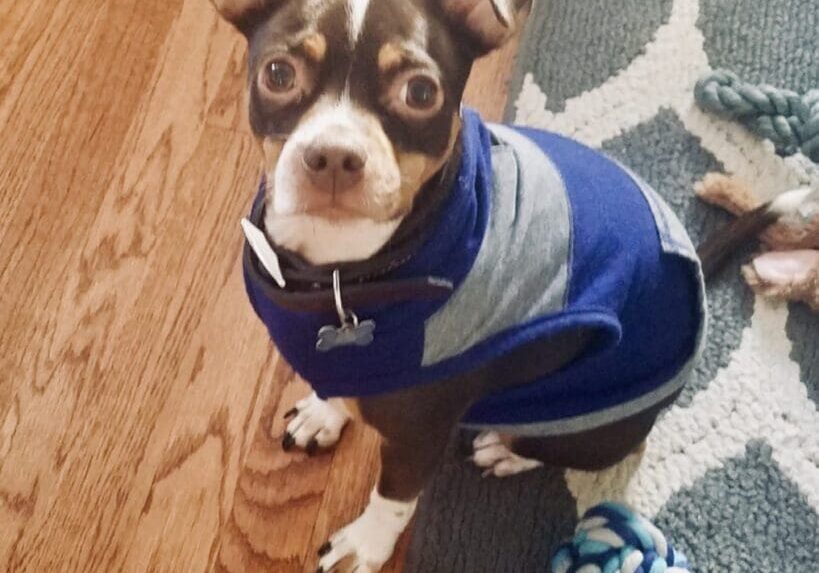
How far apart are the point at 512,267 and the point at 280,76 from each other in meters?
0.35

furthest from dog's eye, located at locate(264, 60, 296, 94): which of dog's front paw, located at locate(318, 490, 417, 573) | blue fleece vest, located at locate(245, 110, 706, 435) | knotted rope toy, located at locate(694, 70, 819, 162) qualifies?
knotted rope toy, located at locate(694, 70, 819, 162)

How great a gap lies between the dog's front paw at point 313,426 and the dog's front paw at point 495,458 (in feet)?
0.74

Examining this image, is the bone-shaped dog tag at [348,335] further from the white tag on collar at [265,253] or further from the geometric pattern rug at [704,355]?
the geometric pattern rug at [704,355]

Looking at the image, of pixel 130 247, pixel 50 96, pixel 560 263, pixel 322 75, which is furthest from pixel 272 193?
pixel 50 96

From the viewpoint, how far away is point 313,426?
1.68m

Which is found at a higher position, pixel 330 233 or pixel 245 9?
pixel 245 9

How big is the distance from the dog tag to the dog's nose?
0.16m

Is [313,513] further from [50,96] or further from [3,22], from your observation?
[3,22]

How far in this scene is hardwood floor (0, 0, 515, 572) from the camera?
64.1 inches

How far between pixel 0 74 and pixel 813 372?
5.38 feet

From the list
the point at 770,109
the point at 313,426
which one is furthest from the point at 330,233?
the point at 770,109

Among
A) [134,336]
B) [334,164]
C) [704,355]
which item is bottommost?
[704,355]

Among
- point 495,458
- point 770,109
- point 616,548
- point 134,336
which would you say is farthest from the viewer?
point 770,109

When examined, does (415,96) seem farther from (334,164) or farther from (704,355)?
(704,355)
